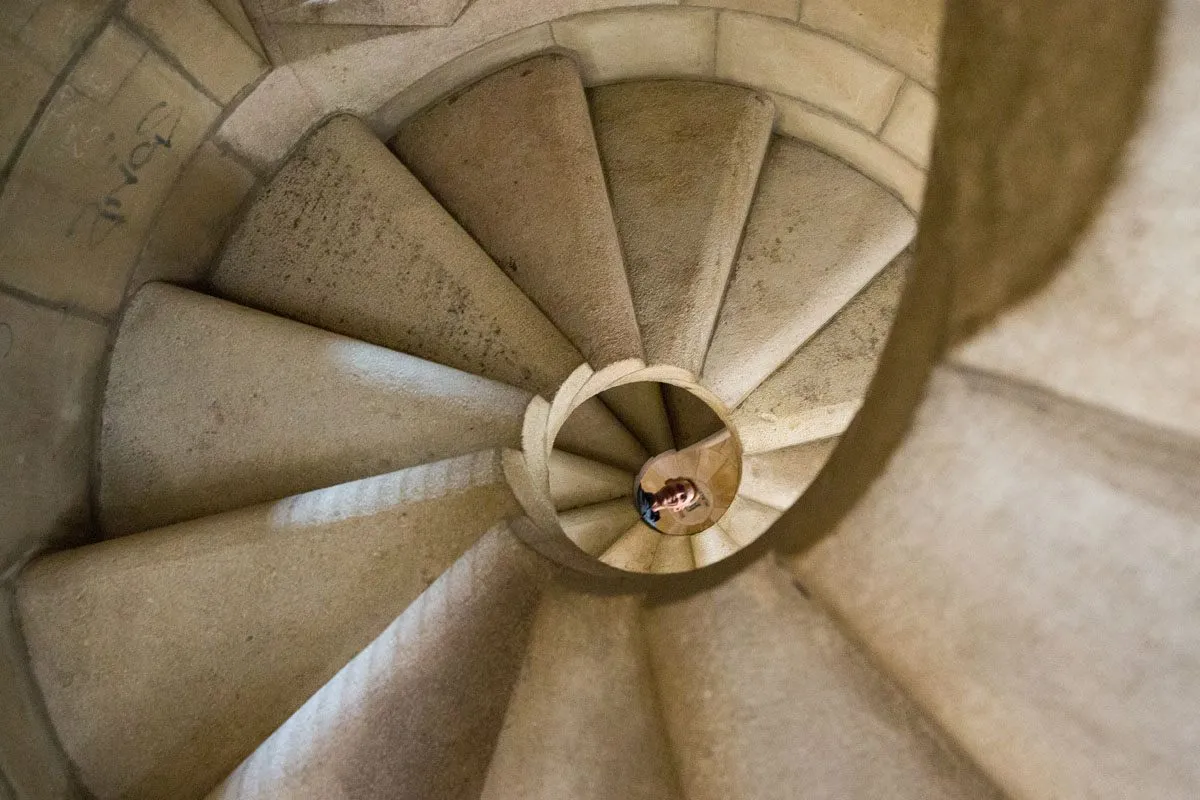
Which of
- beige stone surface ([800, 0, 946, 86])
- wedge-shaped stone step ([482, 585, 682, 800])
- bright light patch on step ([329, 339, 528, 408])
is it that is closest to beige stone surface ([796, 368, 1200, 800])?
wedge-shaped stone step ([482, 585, 682, 800])

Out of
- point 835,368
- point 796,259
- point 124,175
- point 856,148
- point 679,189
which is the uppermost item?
point 124,175

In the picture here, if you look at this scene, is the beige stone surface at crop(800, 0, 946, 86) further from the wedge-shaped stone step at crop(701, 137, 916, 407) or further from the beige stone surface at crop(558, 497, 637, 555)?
the beige stone surface at crop(558, 497, 637, 555)

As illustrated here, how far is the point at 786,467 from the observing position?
5.01 m

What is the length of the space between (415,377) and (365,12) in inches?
52.2

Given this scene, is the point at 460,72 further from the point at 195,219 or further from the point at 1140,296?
the point at 1140,296

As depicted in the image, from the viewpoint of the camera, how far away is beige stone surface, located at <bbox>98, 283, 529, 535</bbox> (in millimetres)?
2949

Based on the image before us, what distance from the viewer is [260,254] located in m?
3.46

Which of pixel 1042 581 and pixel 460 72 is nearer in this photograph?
pixel 1042 581

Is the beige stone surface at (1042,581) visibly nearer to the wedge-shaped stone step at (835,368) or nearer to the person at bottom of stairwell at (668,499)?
the wedge-shaped stone step at (835,368)

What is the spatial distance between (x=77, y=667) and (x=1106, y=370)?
9.66 ft

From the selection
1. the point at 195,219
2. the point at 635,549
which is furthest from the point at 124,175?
the point at 635,549

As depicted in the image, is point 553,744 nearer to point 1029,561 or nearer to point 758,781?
point 758,781

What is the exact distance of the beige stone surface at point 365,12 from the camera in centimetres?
295

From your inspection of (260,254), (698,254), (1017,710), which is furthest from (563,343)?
(1017,710)
